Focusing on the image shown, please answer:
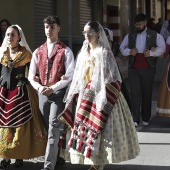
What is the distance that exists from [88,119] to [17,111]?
80 centimetres

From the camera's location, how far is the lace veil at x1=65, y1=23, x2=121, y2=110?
606 centimetres

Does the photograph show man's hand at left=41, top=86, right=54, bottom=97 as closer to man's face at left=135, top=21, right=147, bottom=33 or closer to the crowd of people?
the crowd of people

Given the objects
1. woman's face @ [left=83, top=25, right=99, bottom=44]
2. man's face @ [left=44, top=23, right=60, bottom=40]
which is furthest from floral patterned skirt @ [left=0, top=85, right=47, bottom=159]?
woman's face @ [left=83, top=25, right=99, bottom=44]

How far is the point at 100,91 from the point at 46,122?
741mm

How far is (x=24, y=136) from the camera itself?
6.35 metres

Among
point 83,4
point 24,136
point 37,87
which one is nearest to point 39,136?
point 24,136

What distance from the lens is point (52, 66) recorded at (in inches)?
247

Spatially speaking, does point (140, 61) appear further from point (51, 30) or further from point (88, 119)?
point (88, 119)

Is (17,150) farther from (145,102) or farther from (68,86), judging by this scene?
(145,102)

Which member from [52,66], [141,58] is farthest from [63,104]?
[141,58]

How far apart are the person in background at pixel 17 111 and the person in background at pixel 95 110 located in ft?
1.32

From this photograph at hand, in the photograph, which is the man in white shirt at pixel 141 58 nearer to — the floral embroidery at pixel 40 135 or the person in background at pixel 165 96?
the person in background at pixel 165 96

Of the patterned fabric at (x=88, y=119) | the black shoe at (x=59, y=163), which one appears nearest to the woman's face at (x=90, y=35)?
the patterned fabric at (x=88, y=119)

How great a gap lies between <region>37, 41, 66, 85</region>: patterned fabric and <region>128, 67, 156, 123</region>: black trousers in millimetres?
3354
